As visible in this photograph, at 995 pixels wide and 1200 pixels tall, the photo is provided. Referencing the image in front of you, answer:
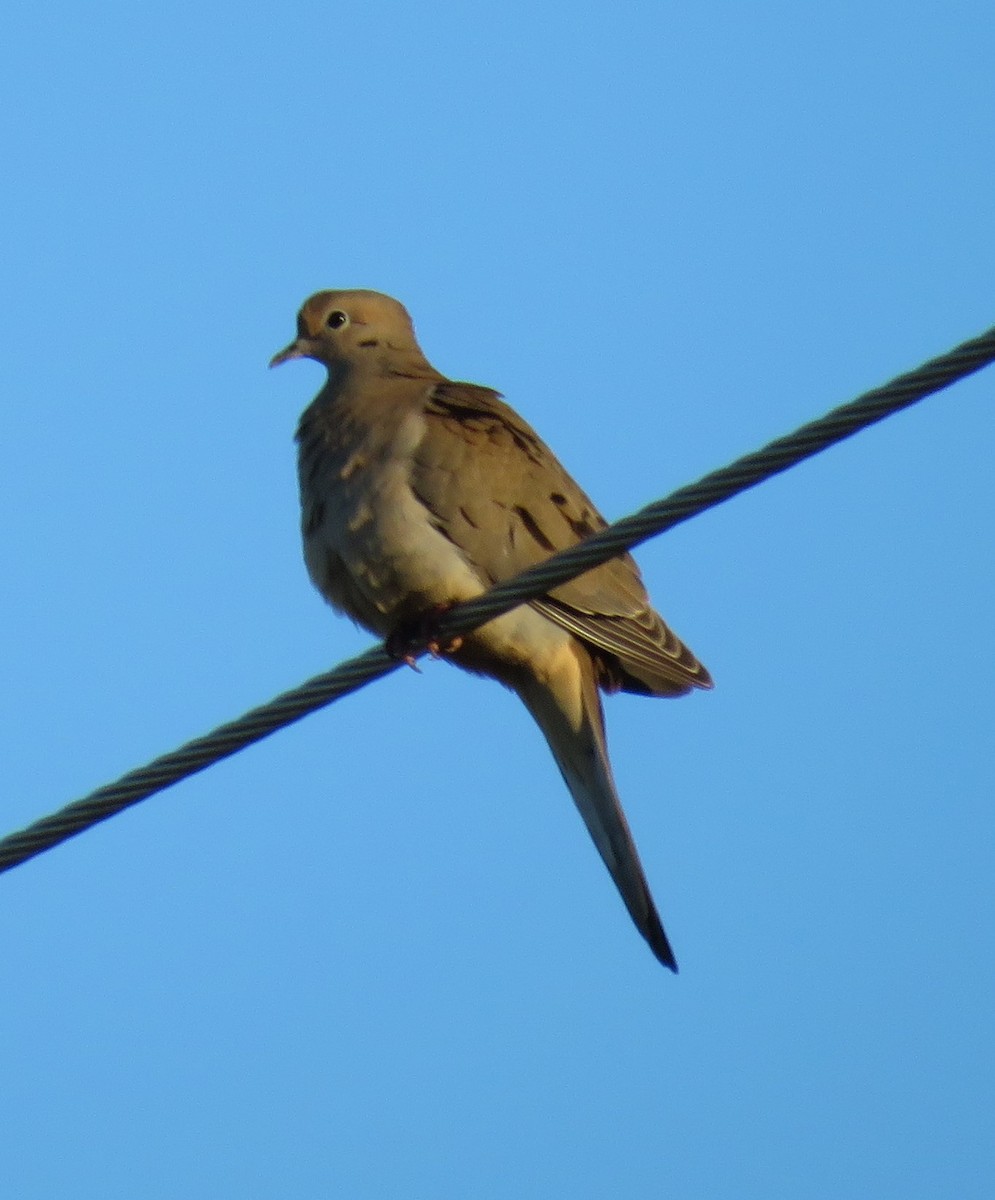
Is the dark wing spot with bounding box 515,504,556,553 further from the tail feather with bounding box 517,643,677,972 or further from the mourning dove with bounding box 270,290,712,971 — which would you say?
the tail feather with bounding box 517,643,677,972

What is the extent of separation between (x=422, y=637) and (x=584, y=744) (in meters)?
0.65

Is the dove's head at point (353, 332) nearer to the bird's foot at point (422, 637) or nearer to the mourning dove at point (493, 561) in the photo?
the mourning dove at point (493, 561)

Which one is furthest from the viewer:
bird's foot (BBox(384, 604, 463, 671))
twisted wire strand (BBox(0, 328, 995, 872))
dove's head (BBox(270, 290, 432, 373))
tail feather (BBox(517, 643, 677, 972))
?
dove's head (BBox(270, 290, 432, 373))

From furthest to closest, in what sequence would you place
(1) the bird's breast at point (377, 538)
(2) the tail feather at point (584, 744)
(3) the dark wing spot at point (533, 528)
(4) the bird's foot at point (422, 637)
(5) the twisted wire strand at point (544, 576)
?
(3) the dark wing spot at point (533, 528) → (2) the tail feather at point (584, 744) → (1) the bird's breast at point (377, 538) → (4) the bird's foot at point (422, 637) → (5) the twisted wire strand at point (544, 576)

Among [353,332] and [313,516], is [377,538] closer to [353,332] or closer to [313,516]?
[313,516]

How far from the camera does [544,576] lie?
3660 millimetres

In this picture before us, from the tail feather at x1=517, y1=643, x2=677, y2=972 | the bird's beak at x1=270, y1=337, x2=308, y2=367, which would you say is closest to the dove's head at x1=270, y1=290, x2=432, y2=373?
the bird's beak at x1=270, y1=337, x2=308, y2=367

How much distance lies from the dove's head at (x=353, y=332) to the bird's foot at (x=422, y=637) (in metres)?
1.31

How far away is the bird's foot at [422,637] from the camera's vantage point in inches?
199


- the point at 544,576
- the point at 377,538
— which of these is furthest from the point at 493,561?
the point at 544,576

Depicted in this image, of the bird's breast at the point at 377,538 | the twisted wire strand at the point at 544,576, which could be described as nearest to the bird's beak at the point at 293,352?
the bird's breast at the point at 377,538

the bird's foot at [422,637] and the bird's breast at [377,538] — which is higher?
the bird's breast at [377,538]

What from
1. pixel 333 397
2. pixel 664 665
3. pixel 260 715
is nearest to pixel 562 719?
pixel 664 665

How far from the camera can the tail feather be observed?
530 centimetres
